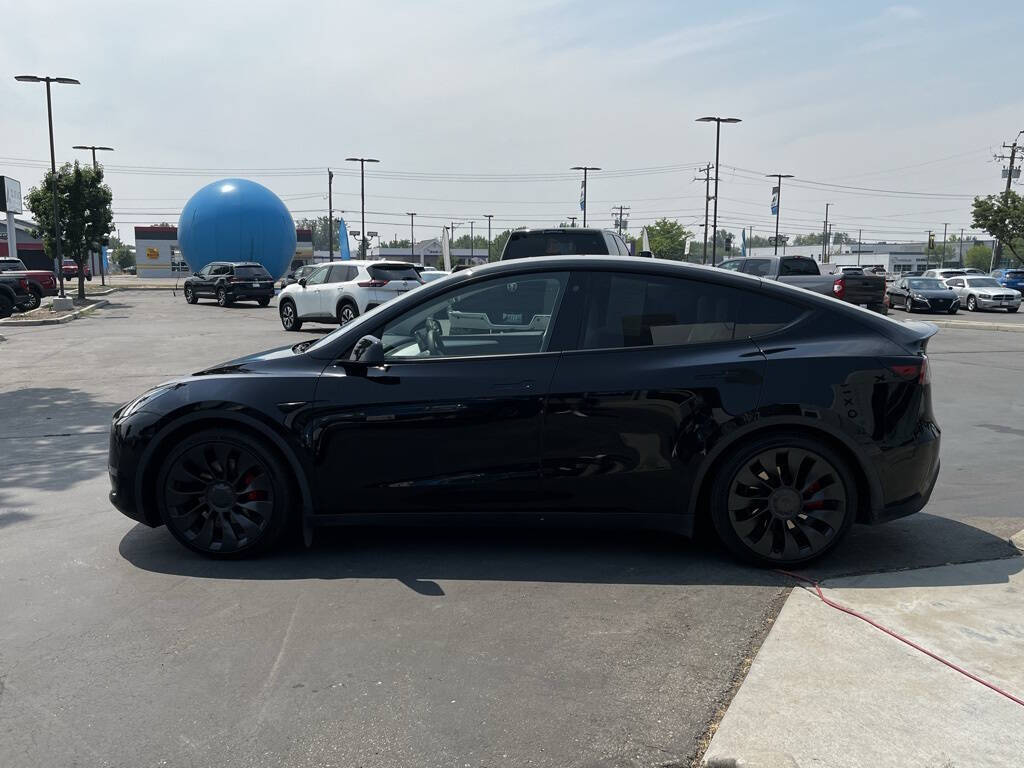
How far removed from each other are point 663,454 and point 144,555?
2.89 m

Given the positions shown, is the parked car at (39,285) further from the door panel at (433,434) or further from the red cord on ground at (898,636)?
the red cord on ground at (898,636)

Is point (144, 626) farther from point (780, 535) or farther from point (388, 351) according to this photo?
point (780, 535)

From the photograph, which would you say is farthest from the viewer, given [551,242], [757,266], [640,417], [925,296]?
[925,296]

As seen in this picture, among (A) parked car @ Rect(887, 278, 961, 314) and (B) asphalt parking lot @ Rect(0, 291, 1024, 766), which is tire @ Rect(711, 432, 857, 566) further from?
(A) parked car @ Rect(887, 278, 961, 314)

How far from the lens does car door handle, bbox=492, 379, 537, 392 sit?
418cm

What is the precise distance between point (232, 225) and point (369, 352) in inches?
1873

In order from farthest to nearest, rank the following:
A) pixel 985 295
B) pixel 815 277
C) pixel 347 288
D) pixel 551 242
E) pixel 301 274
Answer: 1. pixel 301 274
2. pixel 985 295
3. pixel 815 277
4. pixel 347 288
5. pixel 551 242

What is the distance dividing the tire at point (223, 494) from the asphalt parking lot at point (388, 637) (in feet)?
0.48

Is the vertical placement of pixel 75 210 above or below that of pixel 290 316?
above

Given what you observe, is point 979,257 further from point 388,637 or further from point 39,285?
point 388,637

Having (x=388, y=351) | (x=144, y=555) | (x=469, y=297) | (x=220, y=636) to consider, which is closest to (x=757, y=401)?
(x=469, y=297)

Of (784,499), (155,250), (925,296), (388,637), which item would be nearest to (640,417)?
(784,499)

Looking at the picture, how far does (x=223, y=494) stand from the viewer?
4426 millimetres

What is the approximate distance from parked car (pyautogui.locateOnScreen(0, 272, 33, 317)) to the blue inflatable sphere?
2271 cm
